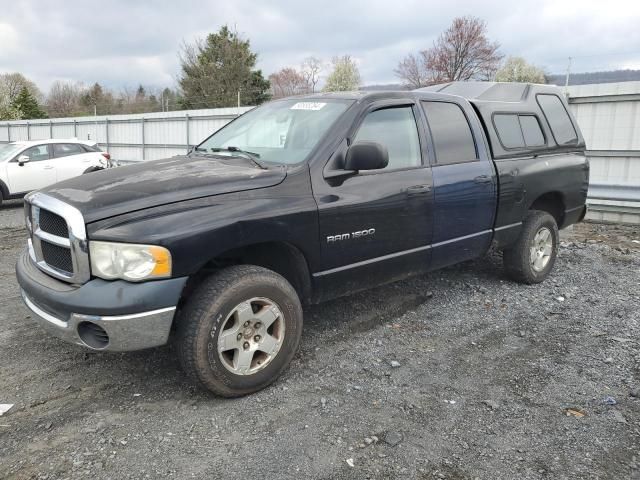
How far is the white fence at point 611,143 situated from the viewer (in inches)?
341

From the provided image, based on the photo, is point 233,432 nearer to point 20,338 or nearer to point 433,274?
point 20,338

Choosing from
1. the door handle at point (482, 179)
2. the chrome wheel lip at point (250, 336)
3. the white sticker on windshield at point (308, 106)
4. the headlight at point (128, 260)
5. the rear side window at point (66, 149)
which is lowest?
the chrome wheel lip at point (250, 336)

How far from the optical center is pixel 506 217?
494 cm

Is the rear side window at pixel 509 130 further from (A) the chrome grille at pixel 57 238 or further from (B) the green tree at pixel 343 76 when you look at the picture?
(B) the green tree at pixel 343 76

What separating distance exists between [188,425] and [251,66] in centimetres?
3740

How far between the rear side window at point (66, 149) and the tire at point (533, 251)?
439 inches

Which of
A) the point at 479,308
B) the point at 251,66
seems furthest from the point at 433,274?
the point at 251,66

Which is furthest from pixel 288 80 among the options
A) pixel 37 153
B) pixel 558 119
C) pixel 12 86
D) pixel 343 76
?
pixel 558 119

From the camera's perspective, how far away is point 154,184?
10.4 feet

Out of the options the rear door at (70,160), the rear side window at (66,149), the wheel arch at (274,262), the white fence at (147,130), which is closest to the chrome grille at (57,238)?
the wheel arch at (274,262)

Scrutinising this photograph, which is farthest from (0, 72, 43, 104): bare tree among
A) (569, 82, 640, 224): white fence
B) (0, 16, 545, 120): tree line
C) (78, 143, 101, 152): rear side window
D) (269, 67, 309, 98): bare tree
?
(569, 82, 640, 224): white fence

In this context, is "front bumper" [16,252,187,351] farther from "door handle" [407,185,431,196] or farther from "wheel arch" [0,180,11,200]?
"wheel arch" [0,180,11,200]

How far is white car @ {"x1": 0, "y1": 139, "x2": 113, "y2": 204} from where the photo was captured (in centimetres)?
1176

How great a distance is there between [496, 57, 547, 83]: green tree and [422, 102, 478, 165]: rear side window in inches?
1427
